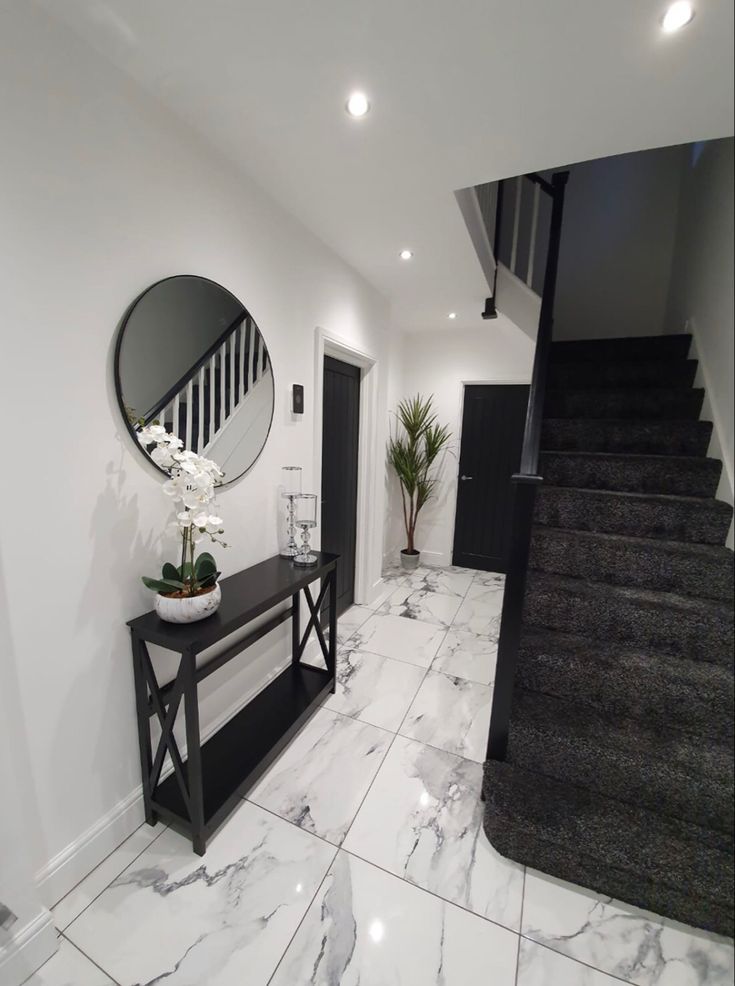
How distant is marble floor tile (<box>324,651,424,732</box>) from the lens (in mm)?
1972

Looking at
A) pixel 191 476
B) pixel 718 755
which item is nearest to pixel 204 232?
pixel 191 476

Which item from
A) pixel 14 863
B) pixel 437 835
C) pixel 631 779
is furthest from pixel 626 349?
pixel 14 863

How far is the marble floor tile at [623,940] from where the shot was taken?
3.37ft

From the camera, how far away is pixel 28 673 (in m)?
1.04

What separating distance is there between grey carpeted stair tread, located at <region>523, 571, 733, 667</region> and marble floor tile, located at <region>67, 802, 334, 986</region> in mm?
1273

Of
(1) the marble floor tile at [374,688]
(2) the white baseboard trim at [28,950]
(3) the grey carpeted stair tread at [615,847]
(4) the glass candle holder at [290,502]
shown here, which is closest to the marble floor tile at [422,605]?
(1) the marble floor tile at [374,688]

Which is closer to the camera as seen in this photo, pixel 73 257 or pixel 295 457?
pixel 73 257

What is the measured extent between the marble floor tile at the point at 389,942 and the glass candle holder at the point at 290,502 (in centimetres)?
123

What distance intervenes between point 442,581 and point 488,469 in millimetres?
1223

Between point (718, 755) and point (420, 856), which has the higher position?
point (718, 755)

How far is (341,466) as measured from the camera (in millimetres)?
2852

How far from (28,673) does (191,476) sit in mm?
672

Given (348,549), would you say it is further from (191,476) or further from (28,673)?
(28,673)

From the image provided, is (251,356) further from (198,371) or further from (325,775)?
(325,775)
